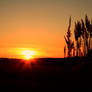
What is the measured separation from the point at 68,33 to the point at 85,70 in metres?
24.7

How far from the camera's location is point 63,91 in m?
8.91

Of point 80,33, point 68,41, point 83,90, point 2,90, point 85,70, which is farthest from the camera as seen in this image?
point 68,41

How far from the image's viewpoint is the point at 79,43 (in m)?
36.8

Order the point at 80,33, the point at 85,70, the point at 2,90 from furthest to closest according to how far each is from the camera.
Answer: the point at 80,33, the point at 85,70, the point at 2,90

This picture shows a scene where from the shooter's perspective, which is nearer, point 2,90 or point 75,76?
point 2,90

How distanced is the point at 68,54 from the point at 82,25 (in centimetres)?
918

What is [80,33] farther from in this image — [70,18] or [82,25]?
[70,18]

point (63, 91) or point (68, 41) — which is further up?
point (68, 41)

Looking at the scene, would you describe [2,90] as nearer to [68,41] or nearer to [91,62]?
[91,62]

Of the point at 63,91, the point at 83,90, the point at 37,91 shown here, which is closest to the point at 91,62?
the point at 83,90

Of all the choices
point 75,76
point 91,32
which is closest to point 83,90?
point 75,76

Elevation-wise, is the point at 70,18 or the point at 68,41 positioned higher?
the point at 70,18

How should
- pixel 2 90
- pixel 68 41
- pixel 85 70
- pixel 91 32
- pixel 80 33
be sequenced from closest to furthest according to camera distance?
1. pixel 2 90
2. pixel 85 70
3. pixel 91 32
4. pixel 80 33
5. pixel 68 41

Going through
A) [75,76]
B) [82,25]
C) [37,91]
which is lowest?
[37,91]
